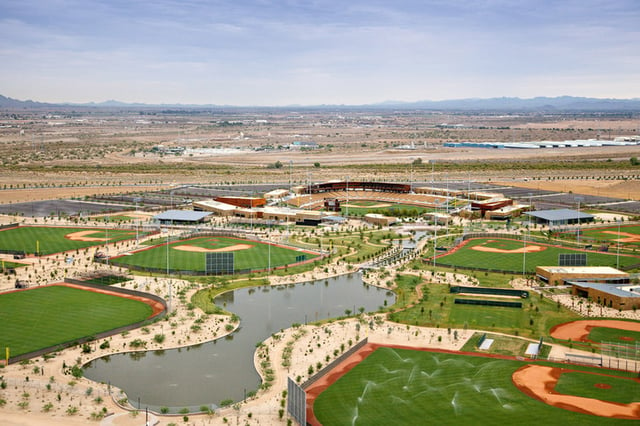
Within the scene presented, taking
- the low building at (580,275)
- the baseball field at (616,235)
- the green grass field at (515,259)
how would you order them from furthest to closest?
the baseball field at (616,235) < the green grass field at (515,259) < the low building at (580,275)

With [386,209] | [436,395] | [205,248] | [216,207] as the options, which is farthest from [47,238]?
[436,395]

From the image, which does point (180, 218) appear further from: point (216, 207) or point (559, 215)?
point (559, 215)

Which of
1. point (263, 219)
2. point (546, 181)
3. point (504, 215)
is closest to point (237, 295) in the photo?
point (263, 219)

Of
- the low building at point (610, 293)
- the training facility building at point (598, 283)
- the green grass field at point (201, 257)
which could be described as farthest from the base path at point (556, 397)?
the green grass field at point (201, 257)

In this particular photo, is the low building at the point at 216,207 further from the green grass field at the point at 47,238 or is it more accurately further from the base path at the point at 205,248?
the base path at the point at 205,248

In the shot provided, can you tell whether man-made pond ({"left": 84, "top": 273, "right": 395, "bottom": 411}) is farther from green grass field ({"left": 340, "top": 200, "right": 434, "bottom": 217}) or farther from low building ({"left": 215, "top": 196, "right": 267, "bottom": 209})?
low building ({"left": 215, "top": 196, "right": 267, "bottom": 209})

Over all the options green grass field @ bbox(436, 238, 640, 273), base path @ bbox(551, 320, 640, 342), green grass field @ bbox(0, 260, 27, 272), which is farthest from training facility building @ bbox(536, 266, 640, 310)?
green grass field @ bbox(0, 260, 27, 272)

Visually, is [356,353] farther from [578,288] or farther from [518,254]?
[518,254]
